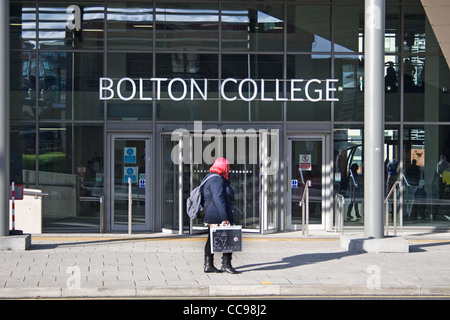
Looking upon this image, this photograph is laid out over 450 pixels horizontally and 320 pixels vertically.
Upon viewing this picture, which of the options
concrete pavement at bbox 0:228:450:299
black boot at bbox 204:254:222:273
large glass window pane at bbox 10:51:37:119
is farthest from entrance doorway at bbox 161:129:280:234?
black boot at bbox 204:254:222:273

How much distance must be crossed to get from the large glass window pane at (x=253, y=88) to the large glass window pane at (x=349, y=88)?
1.35 metres

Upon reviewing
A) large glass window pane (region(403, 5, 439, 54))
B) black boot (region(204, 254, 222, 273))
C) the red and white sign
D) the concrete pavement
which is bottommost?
the concrete pavement

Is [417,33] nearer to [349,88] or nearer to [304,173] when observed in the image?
[349,88]

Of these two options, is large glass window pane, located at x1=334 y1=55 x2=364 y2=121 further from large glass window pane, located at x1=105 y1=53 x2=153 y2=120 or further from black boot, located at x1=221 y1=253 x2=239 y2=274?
black boot, located at x1=221 y1=253 x2=239 y2=274

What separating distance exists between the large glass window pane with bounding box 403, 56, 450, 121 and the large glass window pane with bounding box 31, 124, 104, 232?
720 cm

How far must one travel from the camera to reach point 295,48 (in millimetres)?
17531

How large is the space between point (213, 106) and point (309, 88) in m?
2.26

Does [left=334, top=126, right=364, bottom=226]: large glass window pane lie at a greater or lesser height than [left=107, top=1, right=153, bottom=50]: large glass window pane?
lesser

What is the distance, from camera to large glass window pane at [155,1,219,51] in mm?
17375

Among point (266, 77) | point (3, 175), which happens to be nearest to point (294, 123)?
point (266, 77)

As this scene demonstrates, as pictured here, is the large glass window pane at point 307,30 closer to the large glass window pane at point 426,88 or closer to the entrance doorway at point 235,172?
the large glass window pane at point 426,88

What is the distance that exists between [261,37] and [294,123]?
2139 mm

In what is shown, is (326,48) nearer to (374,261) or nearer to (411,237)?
(411,237)

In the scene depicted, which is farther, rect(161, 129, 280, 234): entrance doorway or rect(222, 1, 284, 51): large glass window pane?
rect(222, 1, 284, 51): large glass window pane
